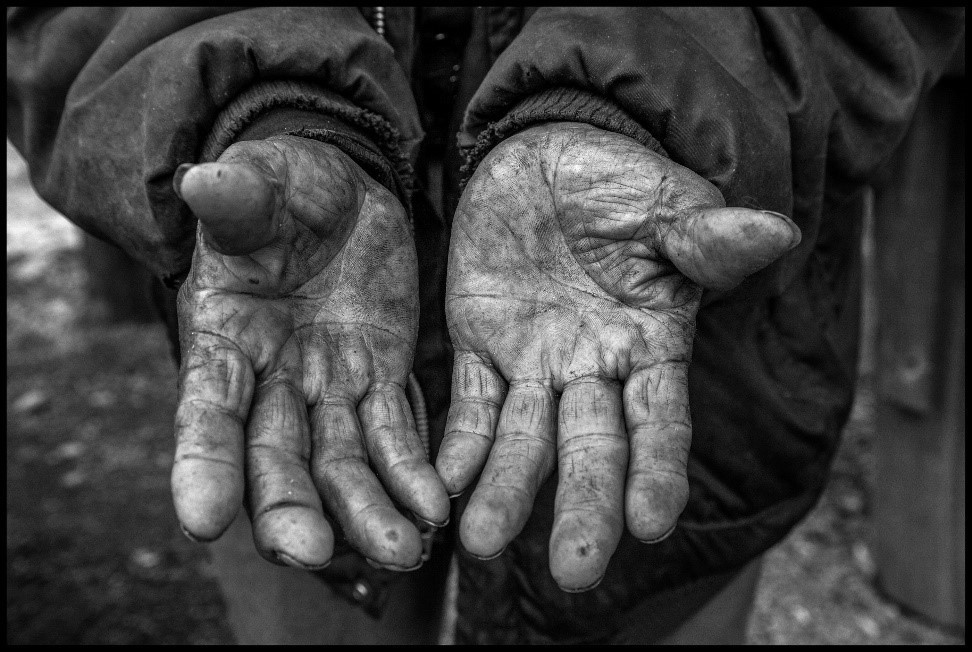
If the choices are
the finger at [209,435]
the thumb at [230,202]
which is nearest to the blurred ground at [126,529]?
the finger at [209,435]

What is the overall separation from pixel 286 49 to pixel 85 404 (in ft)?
10.1

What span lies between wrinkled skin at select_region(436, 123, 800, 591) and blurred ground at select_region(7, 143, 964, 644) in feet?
6.34

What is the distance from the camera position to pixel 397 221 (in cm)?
133

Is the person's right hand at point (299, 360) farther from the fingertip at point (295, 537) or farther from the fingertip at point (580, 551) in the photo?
the fingertip at point (580, 551)

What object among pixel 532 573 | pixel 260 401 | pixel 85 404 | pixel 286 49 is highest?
pixel 286 49

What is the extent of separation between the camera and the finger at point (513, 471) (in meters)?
1.07

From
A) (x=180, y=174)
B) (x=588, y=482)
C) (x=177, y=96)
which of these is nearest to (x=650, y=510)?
(x=588, y=482)

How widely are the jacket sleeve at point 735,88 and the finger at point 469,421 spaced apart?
0.30m

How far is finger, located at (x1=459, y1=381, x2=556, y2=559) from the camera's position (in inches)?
42.1

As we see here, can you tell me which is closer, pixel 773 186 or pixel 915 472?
pixel 773 186

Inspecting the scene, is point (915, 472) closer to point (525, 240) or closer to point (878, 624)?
point (878, 624)

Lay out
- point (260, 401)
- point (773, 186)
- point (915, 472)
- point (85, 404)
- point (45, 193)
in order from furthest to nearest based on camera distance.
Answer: point (85, 404) → point (915, 472) → point (45, 193) → point (773, 186) → point (260, 401)

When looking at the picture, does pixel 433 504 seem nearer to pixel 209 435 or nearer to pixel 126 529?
pixel 209 435

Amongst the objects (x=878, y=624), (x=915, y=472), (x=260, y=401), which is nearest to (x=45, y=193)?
(x=260, y=401)
